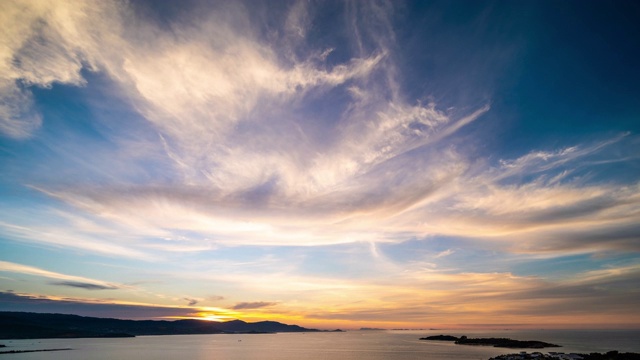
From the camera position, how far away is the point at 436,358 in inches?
3814

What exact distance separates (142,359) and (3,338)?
534ft

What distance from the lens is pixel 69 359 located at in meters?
103

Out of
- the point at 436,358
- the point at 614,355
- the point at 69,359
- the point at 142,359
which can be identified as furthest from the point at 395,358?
the point at 69,359

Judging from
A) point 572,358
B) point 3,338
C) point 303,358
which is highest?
point 572,358

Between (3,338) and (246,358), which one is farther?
(3,338)

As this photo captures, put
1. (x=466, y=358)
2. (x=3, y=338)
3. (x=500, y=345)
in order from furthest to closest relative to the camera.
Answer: (x=3, y=338) < (x=500, y=345) < (x=466, y=358)

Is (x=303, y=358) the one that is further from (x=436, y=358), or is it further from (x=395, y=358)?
(x=436, y=358)

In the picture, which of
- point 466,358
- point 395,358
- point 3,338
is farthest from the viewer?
point 3,338

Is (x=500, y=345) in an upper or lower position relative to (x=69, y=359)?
upper

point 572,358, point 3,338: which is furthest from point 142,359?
point 3,338

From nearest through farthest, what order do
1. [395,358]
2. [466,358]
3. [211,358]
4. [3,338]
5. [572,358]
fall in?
[572,358], [466,358], [395,358], [211,358], [3,338]

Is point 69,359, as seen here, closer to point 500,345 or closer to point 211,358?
point 211,358

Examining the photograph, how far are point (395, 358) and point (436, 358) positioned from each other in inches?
464

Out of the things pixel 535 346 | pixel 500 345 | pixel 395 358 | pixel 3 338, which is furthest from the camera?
pixel 3 338
